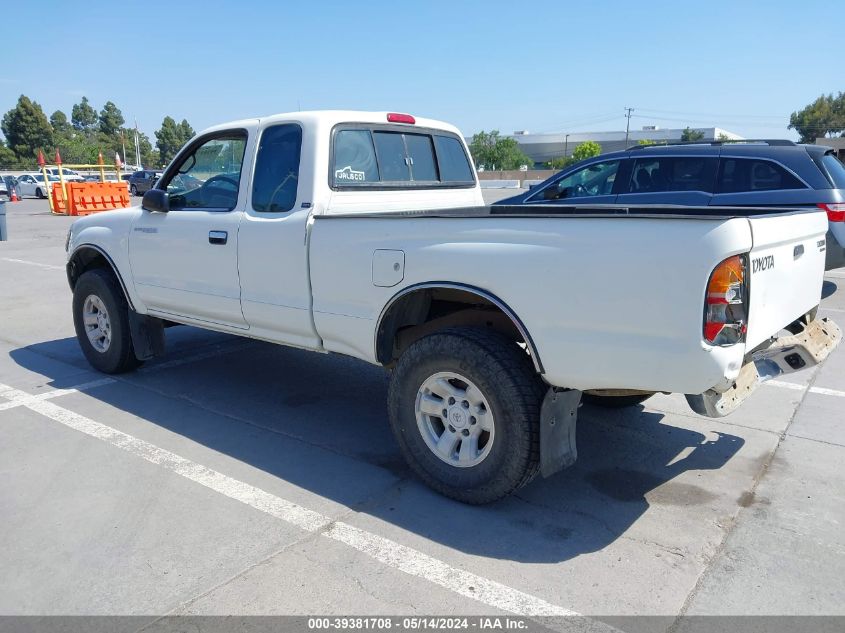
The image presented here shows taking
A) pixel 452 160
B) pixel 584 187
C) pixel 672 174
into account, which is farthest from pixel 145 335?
pixel 672 174

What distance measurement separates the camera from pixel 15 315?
27.2ft

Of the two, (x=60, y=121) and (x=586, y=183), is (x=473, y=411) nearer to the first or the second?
(x=586, y=183)

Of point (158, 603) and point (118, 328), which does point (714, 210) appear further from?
point (118, 328)

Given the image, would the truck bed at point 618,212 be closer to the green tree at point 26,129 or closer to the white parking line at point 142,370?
the white parking line at point 142,370

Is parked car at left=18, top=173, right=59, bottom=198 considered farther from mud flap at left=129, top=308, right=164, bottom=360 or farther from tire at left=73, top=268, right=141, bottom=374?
mud flap at left=129, top=308, right=164, bottom=360

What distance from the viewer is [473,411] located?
3.54 m

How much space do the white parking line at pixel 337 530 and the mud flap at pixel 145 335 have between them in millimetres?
Result: 927

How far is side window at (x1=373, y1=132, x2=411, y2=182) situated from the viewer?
15.8ft

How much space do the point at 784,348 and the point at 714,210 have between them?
0.91 meters

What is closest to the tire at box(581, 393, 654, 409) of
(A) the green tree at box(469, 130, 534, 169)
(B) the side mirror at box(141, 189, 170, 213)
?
(B) the side mirror at box(141, 189, 170, 213)

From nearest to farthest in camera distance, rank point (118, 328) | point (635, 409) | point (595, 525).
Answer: point (595, 525) < point (635, 409) < point (118, 328)

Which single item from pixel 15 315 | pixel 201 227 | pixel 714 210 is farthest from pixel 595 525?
pixel 15 315

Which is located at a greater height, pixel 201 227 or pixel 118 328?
pixel 201 227

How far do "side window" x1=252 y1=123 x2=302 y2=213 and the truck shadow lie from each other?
156cm
